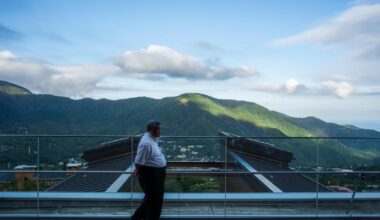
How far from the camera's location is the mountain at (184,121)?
23.9 ft

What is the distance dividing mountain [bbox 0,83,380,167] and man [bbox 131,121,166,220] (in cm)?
176

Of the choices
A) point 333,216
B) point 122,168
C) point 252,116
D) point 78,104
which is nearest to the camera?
point 333,216

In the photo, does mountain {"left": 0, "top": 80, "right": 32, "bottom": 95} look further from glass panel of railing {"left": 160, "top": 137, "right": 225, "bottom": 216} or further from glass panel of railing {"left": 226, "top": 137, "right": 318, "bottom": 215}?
glass panel of railing {"left": 226, "top": 137, "right": 318, "bottom": 215}

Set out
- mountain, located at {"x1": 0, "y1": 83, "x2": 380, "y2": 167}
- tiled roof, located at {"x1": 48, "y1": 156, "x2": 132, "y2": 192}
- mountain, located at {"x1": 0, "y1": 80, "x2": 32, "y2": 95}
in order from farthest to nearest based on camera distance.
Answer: mountain, located at {"x1": 0, "y1": 80, "x2": 32, "y2": 95}
tiled roof, located at {"x1": 48, "y1": 156, "x2": 132, "y2": 192}
mountain, located at {"x1": 0, "y1": 83, "x2": 380, "y2": 167}

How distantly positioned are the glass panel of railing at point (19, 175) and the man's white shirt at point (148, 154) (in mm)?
2310

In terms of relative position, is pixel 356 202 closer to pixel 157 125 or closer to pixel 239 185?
pixel 239 185

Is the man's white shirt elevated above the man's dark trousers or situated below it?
above

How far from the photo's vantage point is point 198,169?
7531 mm

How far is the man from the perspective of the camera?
223 inches

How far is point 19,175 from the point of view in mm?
6926

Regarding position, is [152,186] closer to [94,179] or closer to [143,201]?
[143,201]

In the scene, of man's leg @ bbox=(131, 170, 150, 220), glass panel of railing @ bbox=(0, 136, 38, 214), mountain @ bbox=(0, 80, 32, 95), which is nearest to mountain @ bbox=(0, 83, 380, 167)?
glass panel of railing @ bbox=(0, 136, 38, 214)

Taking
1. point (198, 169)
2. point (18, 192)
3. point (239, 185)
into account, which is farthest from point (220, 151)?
point (18, 192)

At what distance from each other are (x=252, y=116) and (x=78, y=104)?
47.6 m
